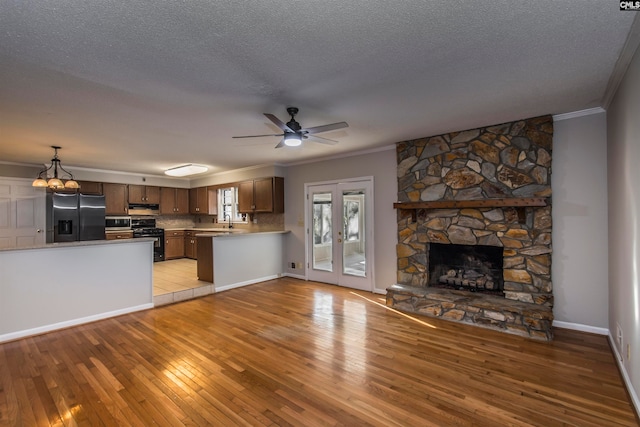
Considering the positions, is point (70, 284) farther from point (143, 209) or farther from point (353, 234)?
point (143, 209)

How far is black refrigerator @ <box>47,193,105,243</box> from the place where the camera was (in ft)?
20.5

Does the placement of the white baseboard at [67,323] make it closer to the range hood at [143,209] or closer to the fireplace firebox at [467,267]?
the range hood at [143,209]

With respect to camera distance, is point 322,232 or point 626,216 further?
point 322,232

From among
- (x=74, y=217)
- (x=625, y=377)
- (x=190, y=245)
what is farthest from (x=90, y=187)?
(x=625, y=377)

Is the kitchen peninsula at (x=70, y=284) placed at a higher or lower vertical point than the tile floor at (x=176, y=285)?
higher

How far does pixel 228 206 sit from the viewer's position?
816cm

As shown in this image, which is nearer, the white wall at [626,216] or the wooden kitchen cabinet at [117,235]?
the white wall at [626,216]

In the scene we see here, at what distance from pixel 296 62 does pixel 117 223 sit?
24.1 feet

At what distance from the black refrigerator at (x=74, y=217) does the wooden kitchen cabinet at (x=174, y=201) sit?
A: 1617 millimetres

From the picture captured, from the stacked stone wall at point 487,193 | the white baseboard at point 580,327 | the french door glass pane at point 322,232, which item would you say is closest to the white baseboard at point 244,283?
the french door glass pane at point 322,232

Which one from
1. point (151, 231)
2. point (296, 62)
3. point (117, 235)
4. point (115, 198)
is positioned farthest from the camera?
point (151, 231)

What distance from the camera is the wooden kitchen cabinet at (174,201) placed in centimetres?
830

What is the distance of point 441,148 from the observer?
14.0 feet

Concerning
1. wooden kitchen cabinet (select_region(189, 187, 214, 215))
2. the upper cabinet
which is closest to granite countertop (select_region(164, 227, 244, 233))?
wooden kitchen cabinet (select_region(189, 187, 214, 215))
